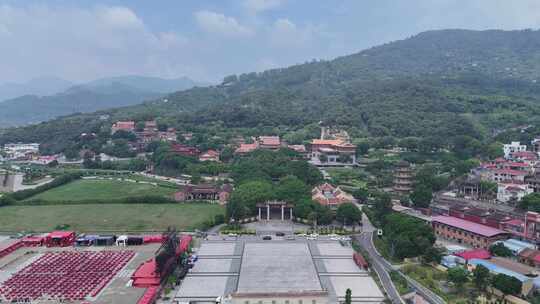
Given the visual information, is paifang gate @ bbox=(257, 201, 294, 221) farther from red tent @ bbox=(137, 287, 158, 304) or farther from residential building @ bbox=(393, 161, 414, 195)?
red tent @ bbox=(137, 287, 158, 304)

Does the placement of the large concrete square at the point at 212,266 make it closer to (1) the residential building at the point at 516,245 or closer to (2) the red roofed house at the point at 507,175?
(1) the residential building at the point at 516,245

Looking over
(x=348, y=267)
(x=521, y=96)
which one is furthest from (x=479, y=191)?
(x=521, y=96)

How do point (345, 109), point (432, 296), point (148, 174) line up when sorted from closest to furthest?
point (432, 296) < point (148, 174) < point (345, 109)

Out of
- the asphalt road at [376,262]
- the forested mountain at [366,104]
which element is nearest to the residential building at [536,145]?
the forested mountain at [366,104]

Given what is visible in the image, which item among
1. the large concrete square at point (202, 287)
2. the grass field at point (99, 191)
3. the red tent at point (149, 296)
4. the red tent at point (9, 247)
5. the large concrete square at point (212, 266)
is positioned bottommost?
the large concrete square at point (202, 287)

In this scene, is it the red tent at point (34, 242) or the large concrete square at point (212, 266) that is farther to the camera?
the red tent at point (34, 242)

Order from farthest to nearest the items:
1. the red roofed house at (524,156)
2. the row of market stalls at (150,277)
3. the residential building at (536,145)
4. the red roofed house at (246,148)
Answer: the red roofed house at (246,148)
the residential building at (536,145)
the red roofed house at (524,156)
the row of market stalls at (150,277)

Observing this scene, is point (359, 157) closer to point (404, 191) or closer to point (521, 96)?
point (404, 191)
